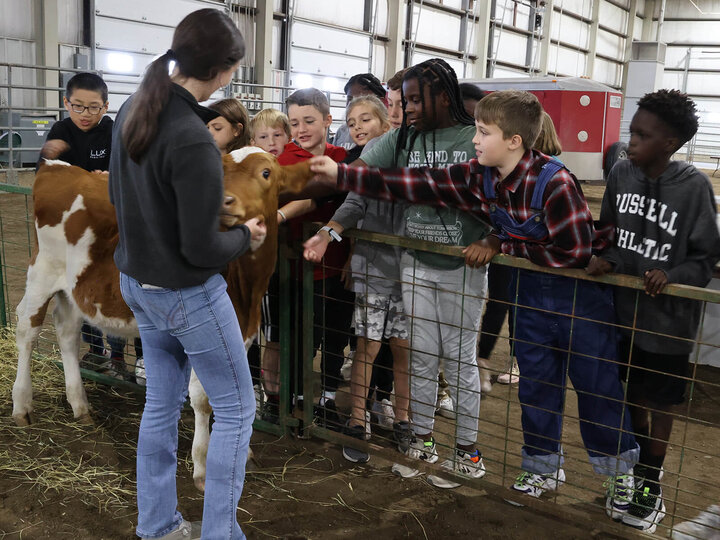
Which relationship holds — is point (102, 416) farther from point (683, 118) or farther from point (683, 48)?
point (683, 48)

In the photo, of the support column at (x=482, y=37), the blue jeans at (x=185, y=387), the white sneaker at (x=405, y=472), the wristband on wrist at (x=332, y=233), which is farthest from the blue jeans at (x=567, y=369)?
the support column at (x=482, y=37)

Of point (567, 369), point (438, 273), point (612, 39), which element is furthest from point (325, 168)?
point (612, 39)

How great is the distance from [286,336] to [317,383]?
1.04 feet

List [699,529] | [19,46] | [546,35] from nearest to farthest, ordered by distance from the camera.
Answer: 1. [699,529]
2. [19,46]
3. [546,35]

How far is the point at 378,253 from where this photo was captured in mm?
3061

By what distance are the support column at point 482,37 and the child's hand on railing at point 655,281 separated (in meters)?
18.6

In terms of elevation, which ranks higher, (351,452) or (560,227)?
(560,227)

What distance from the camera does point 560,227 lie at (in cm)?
244

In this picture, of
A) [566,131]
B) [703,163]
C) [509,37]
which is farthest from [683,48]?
[566,131]

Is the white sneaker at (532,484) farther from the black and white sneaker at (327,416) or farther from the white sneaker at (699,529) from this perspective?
the black and white sneaker at (327,416)

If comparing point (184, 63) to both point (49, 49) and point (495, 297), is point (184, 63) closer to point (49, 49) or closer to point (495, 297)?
point (495, 297)

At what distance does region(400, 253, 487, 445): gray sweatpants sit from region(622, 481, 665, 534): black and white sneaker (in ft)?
2.15

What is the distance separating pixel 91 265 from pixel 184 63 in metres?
1.48

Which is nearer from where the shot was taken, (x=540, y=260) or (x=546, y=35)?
(x=540, y=260)
